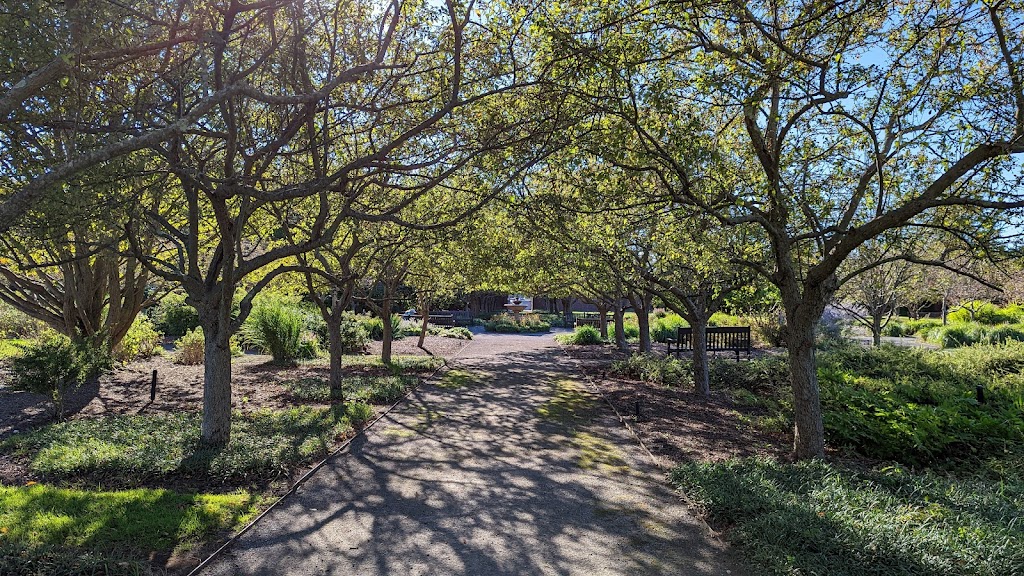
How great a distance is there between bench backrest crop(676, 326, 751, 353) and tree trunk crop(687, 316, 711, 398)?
4400 mm

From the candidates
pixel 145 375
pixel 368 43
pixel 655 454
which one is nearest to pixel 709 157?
pixel 655 454

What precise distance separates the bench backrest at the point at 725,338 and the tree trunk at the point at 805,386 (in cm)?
969

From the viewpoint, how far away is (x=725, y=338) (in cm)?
1656

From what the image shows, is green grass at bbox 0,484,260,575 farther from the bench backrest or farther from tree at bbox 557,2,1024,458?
the bench backrest

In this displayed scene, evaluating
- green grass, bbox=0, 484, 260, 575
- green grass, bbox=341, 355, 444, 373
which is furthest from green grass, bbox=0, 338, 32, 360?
green grass, bbox=0, 484, 260, 575

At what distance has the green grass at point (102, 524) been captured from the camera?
3537 mm

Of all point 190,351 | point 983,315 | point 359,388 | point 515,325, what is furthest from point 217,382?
point 983,315

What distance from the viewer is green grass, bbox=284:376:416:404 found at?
10.1m

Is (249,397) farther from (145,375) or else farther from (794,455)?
(794,455)

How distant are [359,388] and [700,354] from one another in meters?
6.82

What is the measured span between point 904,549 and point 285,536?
4.41 meters

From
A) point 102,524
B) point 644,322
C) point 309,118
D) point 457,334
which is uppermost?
point 309,118

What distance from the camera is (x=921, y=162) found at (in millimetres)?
6086

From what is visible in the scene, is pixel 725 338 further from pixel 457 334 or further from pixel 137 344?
pixel 137 344
